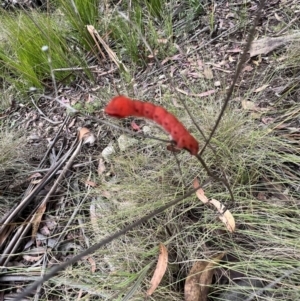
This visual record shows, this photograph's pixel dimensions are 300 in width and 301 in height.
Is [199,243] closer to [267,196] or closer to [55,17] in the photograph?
[267,196]

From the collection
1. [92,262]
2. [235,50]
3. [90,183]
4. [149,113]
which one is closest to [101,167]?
[90,183]

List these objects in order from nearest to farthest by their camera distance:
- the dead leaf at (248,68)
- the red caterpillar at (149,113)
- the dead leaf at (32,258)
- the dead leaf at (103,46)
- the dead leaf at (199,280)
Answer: the red caterpillar at (149,113)
the dead leaf at (199,280)
the dead leaf at (32,258)
the dead leaf at (248,68)
the dead leaf at (103,46)

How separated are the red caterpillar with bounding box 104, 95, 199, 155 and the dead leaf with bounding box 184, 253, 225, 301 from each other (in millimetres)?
647

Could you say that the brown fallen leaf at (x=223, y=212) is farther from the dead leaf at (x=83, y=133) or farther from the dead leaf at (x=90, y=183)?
the dead leaf at (x=83, y=133)

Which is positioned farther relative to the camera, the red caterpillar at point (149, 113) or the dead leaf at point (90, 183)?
the dead leaf at point (90, 183)

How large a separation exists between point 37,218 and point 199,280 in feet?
2.60

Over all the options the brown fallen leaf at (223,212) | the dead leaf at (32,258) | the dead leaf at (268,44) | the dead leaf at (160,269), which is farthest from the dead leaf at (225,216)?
the dead leaf at (268,44)

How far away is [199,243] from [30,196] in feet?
2.71

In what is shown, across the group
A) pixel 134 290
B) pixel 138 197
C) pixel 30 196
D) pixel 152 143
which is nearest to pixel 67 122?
pixel 30 196

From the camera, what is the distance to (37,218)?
5.61 ft

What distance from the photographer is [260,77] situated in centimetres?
182

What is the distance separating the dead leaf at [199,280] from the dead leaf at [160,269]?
0.28 feet

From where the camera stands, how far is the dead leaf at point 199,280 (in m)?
1.23

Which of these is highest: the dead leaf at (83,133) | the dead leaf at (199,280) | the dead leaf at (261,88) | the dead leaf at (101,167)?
the dead leaf at (83,133)
